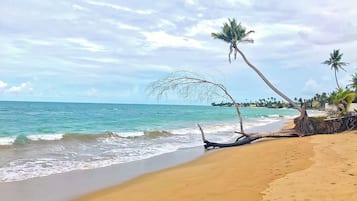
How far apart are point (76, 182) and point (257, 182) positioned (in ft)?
16.9

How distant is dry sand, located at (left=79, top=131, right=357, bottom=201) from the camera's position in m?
7.32

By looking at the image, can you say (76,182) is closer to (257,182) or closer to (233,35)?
(257,182)

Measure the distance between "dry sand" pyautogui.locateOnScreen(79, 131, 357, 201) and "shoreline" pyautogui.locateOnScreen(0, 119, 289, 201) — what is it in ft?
1.91

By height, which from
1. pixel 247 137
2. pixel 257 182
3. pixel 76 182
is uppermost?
pixel 257 182

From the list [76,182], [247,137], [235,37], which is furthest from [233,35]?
[76,182]

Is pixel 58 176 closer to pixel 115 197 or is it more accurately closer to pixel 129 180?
pixel 129 180

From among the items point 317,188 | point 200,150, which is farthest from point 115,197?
point 200,150

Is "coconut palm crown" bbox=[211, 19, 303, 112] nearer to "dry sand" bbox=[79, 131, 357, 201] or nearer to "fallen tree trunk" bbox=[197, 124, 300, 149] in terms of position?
"fallen tree trunk" bbox=[197, 124, 300, 149]

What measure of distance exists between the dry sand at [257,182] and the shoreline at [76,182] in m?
0.58

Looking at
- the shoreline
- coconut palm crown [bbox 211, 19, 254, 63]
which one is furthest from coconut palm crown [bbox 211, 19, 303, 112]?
the shoreline

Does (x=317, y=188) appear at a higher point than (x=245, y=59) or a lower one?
lower

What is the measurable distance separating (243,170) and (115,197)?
412 centimetres

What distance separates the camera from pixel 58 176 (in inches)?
445

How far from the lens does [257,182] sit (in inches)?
343
